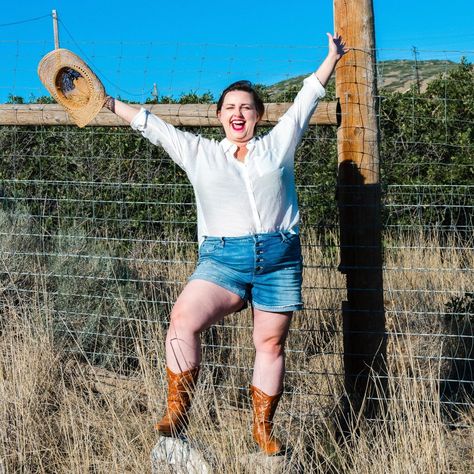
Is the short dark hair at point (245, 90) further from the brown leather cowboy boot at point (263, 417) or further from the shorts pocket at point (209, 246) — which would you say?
the brown leather cowboy boot at point (263, 417)

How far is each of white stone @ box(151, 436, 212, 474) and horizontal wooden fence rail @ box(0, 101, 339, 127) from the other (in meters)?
1.74

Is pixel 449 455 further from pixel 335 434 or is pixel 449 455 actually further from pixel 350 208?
pixel 350 208

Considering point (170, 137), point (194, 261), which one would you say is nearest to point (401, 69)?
point (194, 261)

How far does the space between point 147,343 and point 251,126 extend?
1951mm


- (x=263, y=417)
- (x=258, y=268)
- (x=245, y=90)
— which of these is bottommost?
(x=263, y=417)

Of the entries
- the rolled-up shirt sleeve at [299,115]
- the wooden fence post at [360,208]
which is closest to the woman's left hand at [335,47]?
the rolled-up shirt sleeve at [299,115]

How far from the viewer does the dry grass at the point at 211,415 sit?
3.23m

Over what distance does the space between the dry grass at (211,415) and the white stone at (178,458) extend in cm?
7

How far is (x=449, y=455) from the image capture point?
3.63 m

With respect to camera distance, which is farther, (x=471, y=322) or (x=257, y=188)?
(x=471, y=322)

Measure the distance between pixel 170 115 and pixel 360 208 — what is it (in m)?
1.16

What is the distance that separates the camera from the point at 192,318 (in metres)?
3.07

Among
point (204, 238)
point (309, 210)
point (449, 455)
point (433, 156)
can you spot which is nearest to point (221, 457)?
point (204, 238)

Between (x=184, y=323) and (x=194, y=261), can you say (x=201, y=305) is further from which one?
(x=194, y=261)
